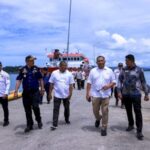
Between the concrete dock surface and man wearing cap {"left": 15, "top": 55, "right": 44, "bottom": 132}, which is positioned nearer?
the concrete dock surface

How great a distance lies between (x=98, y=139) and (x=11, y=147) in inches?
77.1

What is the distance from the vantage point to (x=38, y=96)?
12211 millimetres

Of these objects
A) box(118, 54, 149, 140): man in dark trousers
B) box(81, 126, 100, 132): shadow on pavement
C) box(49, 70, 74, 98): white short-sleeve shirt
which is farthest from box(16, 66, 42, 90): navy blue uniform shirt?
box(118, 54, 149, 140): man in dark trousers

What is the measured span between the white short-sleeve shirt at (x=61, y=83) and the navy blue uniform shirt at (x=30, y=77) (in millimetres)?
630

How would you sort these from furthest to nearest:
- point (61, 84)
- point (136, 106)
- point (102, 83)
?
point (61, 84) → point (102, 83) → point (136, 106)

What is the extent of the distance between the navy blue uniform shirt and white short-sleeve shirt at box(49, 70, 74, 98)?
2.07 ft

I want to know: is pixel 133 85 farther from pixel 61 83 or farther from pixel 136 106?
pixel 61 83

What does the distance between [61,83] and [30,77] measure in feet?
3.12

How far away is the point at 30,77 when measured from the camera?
12.1m

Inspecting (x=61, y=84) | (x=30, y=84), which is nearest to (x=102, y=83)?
(x=61, y=84)

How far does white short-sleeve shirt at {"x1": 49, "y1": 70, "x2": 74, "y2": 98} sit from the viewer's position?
41.2 feet

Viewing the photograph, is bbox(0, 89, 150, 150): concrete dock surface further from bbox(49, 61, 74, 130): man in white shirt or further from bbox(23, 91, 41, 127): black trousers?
bbox(49, 61, 74, 130): man in white shirt

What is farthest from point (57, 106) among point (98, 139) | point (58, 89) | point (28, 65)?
point (98, 139)

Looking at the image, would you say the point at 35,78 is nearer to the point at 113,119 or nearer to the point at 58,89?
the point at 58,89
